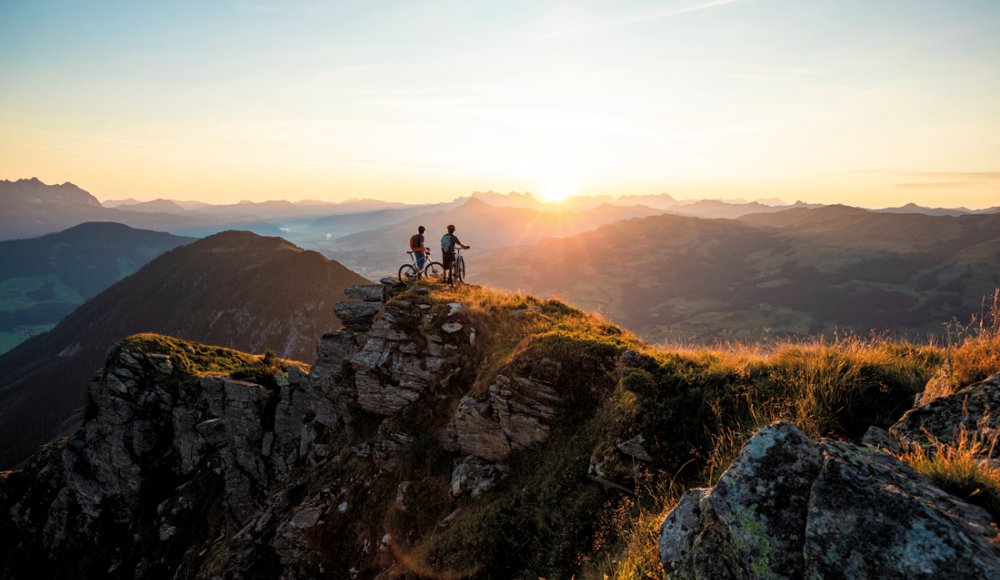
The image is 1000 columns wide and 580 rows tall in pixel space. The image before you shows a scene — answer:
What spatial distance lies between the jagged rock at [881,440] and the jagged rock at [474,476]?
30.9ft

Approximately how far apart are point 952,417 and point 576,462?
7204 mm

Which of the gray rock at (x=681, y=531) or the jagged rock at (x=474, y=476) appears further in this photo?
the jagged rock at (x=474, y=476)

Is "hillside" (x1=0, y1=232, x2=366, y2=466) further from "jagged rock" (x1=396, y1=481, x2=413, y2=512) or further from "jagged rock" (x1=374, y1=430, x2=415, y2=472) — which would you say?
"jagged rock" (x1=396, y1=481, x2=413, y2=512)

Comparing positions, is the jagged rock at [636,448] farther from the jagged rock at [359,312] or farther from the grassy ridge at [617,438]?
the jagged rock at [359,312]

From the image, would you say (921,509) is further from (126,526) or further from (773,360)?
(126,526)

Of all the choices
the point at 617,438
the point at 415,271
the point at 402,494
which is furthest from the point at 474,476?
the point at 415,271

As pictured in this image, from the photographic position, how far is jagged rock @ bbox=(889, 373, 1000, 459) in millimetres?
5074

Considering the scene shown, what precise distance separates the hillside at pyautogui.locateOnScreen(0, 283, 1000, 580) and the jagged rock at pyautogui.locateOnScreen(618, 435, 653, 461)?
1.8 inches

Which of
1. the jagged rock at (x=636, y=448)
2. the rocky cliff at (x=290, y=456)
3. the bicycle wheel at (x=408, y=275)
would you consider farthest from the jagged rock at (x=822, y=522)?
the bicycle wheel at (x=408, y=275)

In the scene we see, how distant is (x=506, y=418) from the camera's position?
42.1 feet

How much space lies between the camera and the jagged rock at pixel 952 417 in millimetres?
5074

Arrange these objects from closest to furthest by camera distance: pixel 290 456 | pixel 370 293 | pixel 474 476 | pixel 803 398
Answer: pixel 803 398, pixel 474 476, pixel 370 293, pixel 290 456

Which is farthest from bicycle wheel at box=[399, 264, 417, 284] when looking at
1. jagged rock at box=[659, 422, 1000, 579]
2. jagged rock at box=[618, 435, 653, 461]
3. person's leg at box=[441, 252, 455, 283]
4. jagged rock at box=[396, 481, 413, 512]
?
jagged rock at box=[659, 422, 1000, 579]

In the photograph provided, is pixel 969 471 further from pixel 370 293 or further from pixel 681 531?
pixel 370 293
